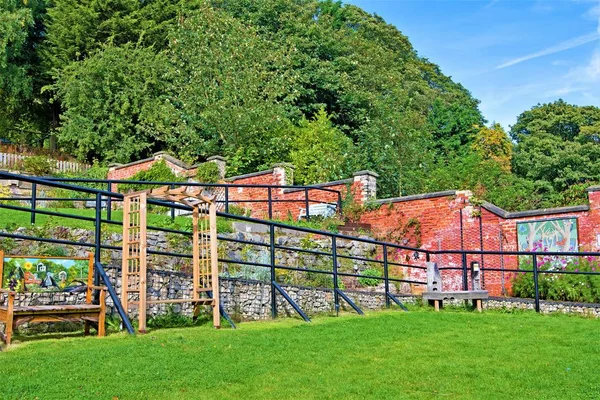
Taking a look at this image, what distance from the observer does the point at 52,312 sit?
6.23m

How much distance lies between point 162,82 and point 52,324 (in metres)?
22.3

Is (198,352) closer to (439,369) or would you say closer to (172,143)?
(439,369)

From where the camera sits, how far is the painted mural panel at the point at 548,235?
15711 mm

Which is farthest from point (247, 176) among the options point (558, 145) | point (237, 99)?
point (558, 145)

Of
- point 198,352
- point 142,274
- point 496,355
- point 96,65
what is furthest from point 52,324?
point 96,65

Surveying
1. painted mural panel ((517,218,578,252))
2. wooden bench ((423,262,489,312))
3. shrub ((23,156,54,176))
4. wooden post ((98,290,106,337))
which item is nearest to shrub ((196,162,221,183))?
shrub ((23,156,54,176))

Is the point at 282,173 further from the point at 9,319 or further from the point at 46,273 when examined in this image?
the point at 9,319

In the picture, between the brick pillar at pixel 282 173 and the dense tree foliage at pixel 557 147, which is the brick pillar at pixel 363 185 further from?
the dense tree foliage at pixel 557 147

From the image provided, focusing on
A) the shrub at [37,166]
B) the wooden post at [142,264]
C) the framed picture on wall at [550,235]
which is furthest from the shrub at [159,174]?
the wooden post at [142,264]

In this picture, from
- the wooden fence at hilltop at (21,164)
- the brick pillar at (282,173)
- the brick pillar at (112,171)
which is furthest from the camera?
the wooden fence at hilltop at (21,164)

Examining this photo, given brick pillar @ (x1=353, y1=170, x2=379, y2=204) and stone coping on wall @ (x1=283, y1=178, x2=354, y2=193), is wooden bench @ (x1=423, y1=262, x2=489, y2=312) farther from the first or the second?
stone coping on wall @ (x1=283, y1=178, x2=354, y2=193)

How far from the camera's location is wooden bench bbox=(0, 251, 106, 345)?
598cm

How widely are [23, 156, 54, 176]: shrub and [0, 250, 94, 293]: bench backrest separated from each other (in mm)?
19027

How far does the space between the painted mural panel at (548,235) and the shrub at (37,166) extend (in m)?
18.0
